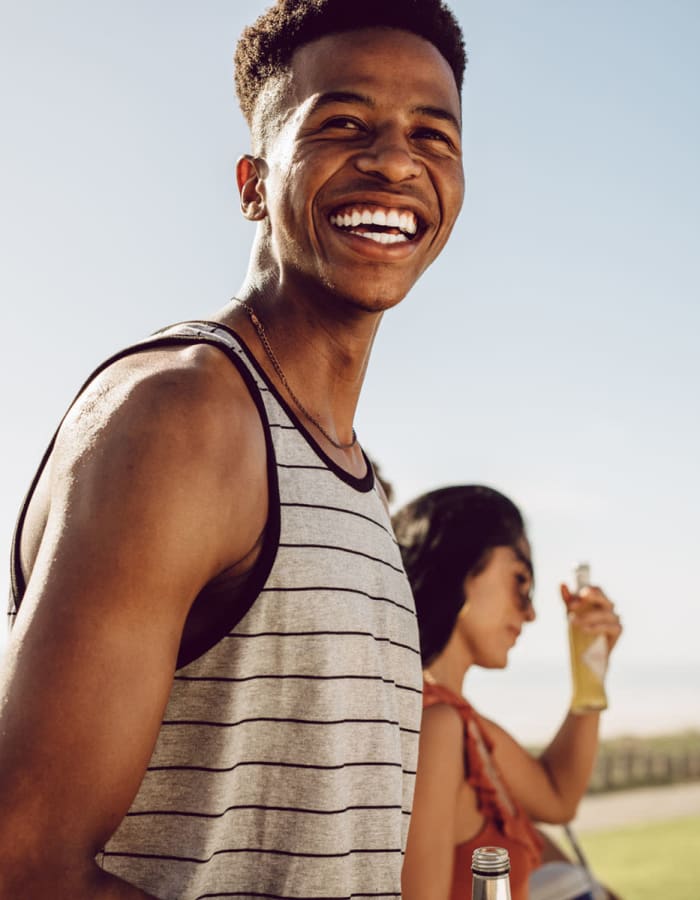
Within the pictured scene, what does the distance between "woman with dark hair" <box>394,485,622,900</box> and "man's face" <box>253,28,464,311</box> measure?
1.49m

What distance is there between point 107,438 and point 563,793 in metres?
2.68

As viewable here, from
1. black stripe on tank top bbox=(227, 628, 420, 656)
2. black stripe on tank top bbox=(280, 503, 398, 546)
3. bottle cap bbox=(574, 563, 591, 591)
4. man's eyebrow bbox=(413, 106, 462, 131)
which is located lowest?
black stripe on tank top bbox=(227, 628, 420, 656)

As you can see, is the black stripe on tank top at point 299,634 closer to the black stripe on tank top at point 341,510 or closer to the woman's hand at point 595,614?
the black stripe on tank top at point 341,510

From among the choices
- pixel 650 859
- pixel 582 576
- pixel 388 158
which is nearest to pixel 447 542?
pixel 582 576

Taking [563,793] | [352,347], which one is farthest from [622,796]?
[352,347]

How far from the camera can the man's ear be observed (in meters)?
1.59

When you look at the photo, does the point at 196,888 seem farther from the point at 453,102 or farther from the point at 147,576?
the point at 453,102

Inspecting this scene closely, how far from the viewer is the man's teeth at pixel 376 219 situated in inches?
58.0

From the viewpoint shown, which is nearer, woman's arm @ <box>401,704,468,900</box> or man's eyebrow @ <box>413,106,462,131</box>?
man's eyebrow @ <box>413,106,462,131</box>

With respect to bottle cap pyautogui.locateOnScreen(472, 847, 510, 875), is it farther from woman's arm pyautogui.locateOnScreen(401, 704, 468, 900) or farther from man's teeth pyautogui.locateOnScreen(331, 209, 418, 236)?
woman's arm pyautogui.locateOnScreen(401, 704, 468, 900)

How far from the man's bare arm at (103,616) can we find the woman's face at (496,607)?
2070 mm

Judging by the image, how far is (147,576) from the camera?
39.0 inches

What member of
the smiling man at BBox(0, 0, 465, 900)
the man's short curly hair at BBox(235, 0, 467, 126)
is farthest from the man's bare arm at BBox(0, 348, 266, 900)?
the man's short curly hair at BBox(235, 0, 467, 126)

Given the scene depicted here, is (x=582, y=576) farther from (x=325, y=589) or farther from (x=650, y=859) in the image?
(x=650, y=859)
